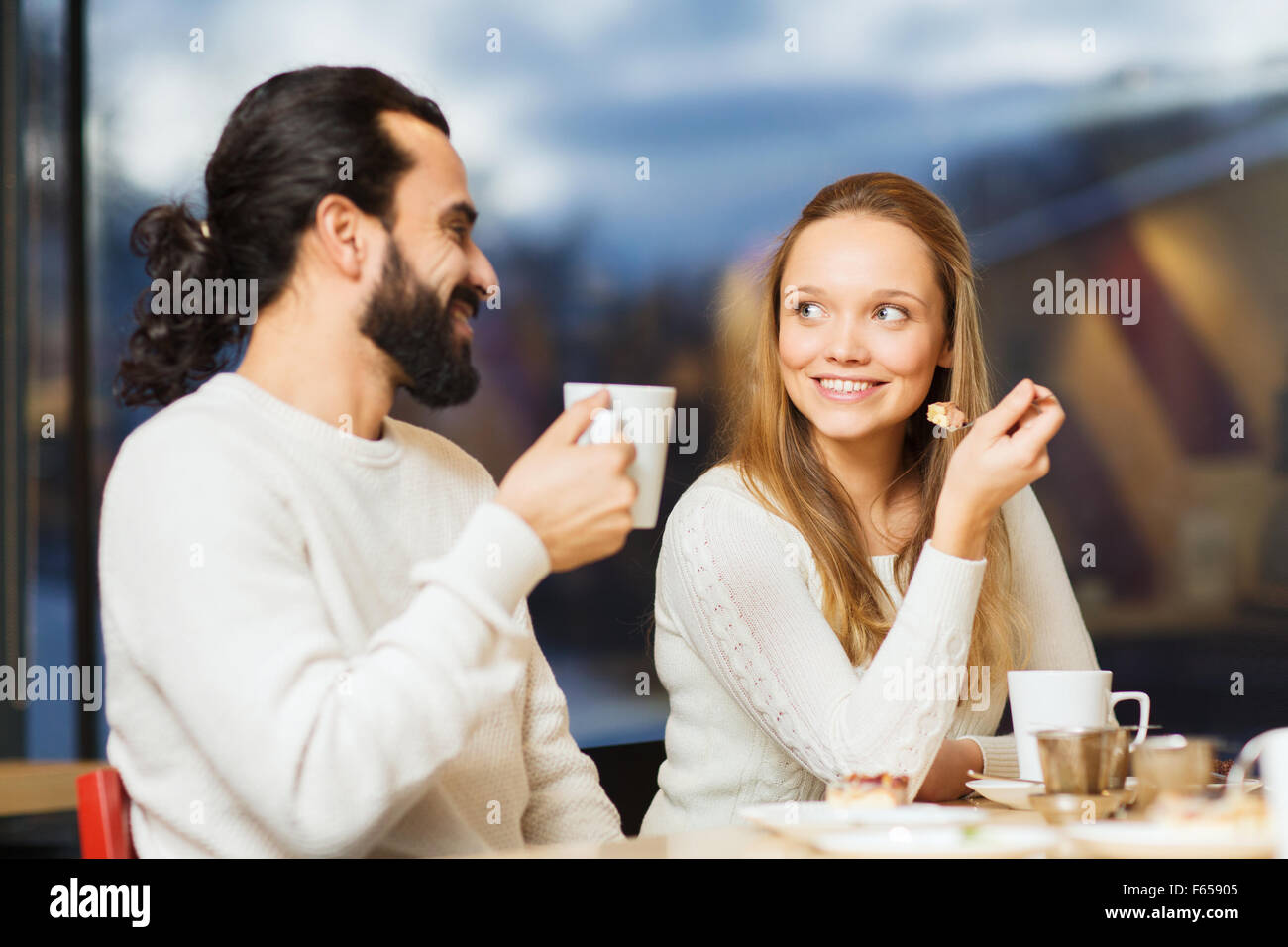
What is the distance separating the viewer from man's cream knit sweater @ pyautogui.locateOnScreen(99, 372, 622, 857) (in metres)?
1.02

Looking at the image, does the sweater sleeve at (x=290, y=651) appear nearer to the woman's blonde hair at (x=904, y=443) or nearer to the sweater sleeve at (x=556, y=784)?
the sweater sleeve at (x=556, y=784)

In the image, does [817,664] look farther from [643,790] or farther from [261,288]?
[261,288]

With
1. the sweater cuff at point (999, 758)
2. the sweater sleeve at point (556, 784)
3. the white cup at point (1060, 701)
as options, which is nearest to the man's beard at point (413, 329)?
the sweater sleeve at point (556, 784)

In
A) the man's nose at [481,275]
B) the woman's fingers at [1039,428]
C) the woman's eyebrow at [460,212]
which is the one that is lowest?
the woman's fingers at [1039,428]

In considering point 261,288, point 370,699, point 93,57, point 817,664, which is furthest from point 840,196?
point 93,57

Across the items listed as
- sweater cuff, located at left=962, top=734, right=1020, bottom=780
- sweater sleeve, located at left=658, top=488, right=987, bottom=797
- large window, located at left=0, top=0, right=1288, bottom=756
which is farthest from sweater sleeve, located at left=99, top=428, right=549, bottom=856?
large window, located at left=0, top=0, right=1288, bottom=756

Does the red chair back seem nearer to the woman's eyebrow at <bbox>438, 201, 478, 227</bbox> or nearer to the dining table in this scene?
the dining table

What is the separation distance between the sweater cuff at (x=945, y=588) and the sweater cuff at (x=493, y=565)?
492 millimetres

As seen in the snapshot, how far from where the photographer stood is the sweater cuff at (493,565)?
1.07m

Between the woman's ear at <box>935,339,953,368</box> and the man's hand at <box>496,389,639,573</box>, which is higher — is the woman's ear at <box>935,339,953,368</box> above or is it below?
above

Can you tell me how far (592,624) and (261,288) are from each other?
3.65 metres

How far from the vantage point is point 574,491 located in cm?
116

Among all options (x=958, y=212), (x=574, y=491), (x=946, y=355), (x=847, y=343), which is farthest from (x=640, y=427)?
(x=958, y=212)

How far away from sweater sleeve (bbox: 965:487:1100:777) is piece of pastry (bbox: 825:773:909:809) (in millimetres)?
791
